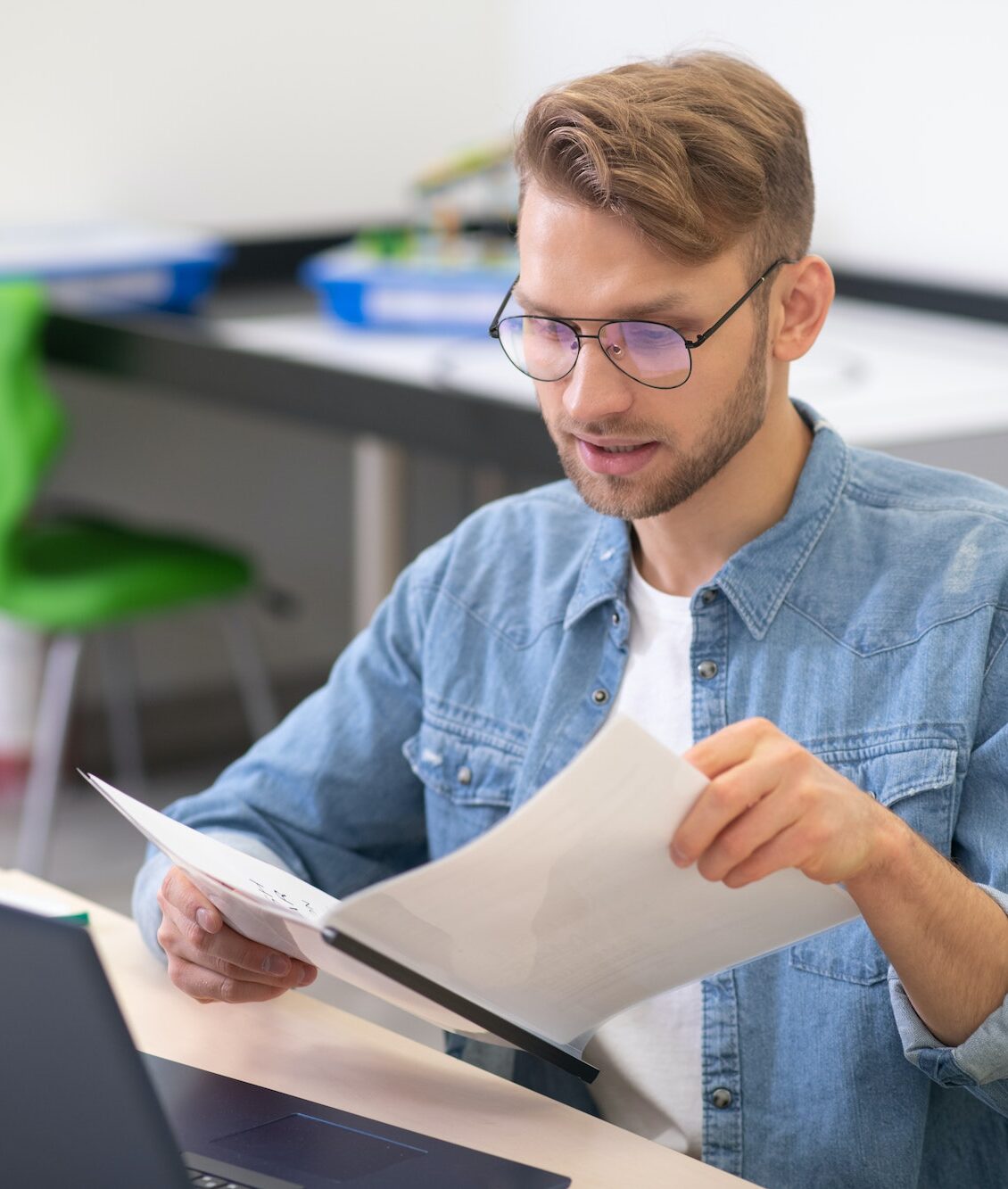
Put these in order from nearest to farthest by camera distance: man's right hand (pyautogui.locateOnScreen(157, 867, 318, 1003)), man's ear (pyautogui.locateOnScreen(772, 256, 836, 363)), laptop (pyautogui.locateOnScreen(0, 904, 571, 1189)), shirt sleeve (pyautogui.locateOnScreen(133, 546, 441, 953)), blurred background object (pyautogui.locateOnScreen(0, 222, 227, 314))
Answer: laptop (pyautogui.locateOnScreen(0, 904, 571, 1189)) < man's right hand (pyautogui.locateOnScreen(157, 867, 318, 1003)) < man's ear (pyautogui.locateOnScreen(772, 256, 836, 363)) < shirt sleeve (pyautogui.locateOnScreen(133, 546, 441, 953)) < blurred background object (pyautogui.locateOnScreen(0, 222, 227, 314))

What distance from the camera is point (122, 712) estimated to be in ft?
11.2

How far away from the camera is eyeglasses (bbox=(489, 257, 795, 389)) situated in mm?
1098

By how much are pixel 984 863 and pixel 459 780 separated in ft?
1.24

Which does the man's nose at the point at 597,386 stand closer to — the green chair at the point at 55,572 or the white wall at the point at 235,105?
the green chair at the point at 55,572

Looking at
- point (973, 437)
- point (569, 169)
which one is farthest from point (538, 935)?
point (973, 437)

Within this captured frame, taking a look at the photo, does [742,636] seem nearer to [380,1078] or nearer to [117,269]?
[380,1078]

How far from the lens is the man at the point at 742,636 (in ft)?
3.54

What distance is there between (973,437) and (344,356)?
963 millimetres

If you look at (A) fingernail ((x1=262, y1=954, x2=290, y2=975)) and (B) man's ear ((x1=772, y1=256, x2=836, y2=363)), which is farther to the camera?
(B) man's ear ((x1=772, y1=256, x2=836, y2=363))

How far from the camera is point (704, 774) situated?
33.9 inches

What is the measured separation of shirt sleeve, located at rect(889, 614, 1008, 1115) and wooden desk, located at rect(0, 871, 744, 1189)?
0.17 m

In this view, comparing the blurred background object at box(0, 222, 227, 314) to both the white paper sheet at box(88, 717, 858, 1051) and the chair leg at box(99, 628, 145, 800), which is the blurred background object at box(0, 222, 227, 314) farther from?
the white paper sheet at box(88, 717, 858, 1051)

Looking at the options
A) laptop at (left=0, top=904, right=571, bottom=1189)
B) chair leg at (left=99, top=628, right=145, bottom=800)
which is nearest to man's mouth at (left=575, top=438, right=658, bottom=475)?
laptop at (left=0, top=904, right=571, bottom=1189)

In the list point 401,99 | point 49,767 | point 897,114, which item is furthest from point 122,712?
point 897,114
